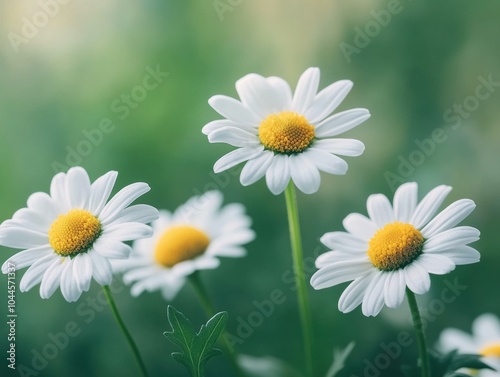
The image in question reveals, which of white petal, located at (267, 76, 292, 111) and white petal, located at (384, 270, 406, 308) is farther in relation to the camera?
white petal, located at (267, 76, 292, 111)

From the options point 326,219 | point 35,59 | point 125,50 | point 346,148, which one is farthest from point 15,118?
point 346,148

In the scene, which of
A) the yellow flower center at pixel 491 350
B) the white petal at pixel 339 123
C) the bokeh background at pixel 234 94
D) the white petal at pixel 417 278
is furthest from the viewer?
the bokeh background at pixel 234 94

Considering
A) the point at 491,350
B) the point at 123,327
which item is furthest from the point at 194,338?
the point at 491,350

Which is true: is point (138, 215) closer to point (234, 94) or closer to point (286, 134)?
point (286, 134)

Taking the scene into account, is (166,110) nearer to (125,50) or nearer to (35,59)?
(125,50)

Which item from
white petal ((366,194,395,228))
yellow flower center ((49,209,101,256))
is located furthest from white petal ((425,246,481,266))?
yellow flower center ((49,209,101,256))

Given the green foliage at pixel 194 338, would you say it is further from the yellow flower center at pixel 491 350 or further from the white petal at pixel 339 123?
the yellow flower center at pixel 491 350

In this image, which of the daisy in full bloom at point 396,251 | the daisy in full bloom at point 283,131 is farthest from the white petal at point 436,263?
the daisy in full bloom at point 283,131

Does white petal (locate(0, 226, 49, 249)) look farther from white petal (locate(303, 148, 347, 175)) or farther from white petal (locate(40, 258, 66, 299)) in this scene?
white petal (locate(303, 148, 347, 175))
